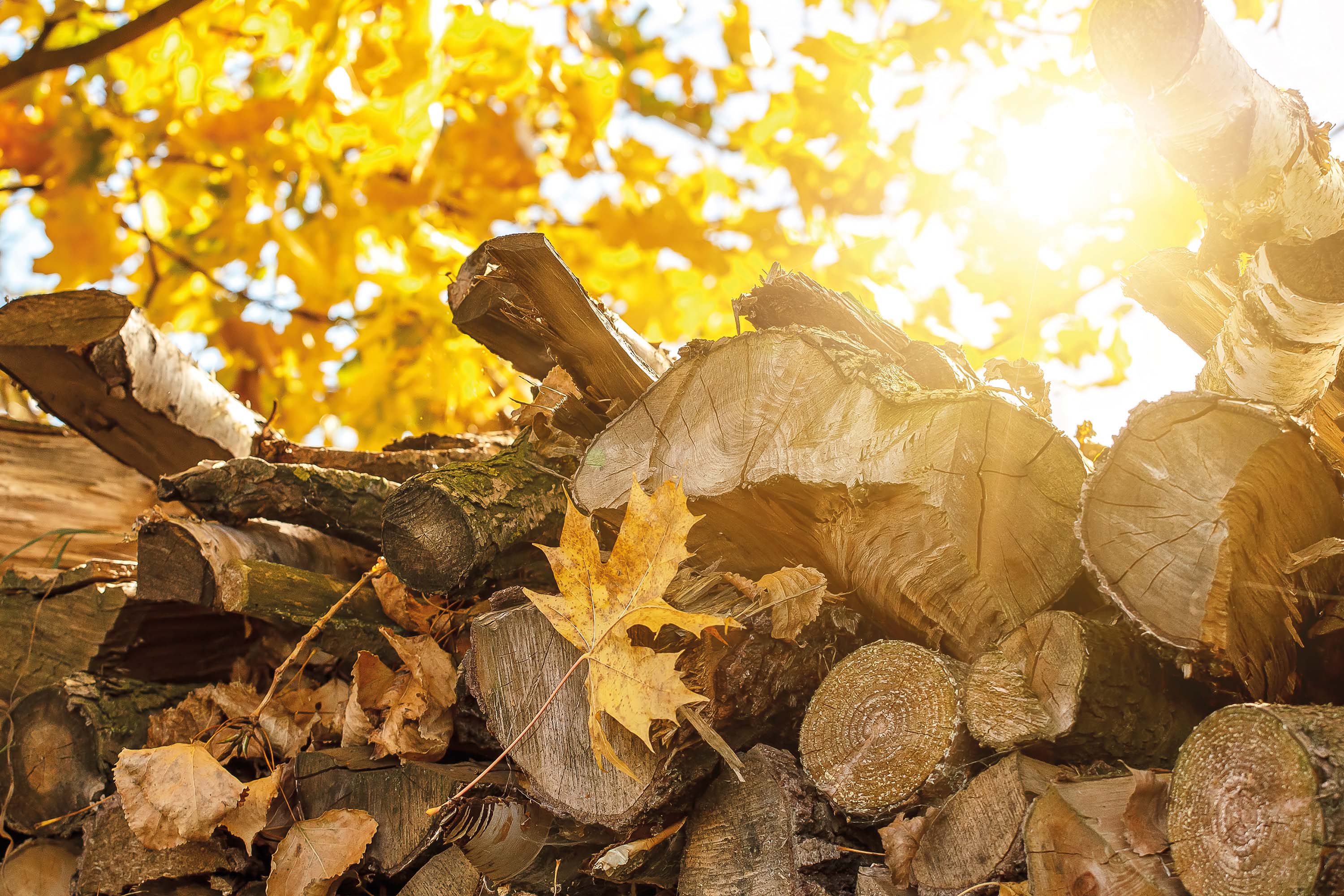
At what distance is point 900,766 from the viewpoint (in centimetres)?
99

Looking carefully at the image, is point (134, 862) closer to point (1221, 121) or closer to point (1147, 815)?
point (1147, 815)

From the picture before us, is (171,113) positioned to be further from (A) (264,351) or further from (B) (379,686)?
(B) (379,686)

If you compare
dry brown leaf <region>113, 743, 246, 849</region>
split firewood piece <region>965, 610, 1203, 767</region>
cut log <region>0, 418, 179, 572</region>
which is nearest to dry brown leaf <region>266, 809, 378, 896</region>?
dry brown leaf <region>113, 743, 246, 849</region>

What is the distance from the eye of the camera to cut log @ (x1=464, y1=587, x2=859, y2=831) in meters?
1.10

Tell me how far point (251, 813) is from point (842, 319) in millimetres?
1308

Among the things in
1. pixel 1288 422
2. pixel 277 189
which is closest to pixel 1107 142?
pixel 1288 422

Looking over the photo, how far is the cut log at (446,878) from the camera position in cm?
127

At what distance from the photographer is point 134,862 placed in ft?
4.81

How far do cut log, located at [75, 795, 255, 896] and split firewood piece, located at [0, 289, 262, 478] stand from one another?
1260mm

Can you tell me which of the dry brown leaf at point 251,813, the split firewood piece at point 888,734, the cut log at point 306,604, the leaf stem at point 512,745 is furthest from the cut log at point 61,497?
the split firewood piece at point 888,734

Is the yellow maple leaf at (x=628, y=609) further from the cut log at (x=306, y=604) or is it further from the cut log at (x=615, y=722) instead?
the cut log at (x=306, y=604)

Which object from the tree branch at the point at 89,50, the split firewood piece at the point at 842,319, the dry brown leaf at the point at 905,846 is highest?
the tree branch at the point at 89,50

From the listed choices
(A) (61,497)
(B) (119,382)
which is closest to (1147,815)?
(B) (119,382)

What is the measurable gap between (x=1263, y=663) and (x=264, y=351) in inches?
176
